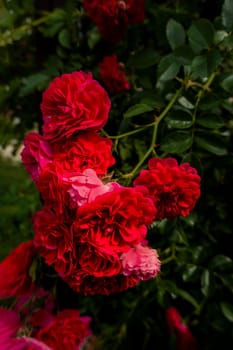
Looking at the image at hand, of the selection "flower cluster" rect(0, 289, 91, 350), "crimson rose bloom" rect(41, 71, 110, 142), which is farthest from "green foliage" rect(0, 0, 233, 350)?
"flower cluster" rect(0, 289, 91, 350)

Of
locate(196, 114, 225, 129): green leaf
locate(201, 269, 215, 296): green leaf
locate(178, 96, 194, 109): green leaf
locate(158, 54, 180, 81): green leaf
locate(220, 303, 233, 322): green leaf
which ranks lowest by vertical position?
locate(220, 303, 233, 322): green leaf

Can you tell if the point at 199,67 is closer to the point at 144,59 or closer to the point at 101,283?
the point at 144,59

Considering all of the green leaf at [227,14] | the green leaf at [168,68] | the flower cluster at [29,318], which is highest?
the green leaf at [227,14]

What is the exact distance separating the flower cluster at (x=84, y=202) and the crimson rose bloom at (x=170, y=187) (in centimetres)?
3

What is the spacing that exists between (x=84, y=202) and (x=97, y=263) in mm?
109

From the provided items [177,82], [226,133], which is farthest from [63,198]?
[226,133]

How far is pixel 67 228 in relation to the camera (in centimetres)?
110

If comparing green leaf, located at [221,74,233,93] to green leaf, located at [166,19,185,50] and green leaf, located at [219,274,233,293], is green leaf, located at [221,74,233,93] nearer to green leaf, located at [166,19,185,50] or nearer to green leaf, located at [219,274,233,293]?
green leaf, located at [166,19,185,50]

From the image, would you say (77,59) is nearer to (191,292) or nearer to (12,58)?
(12,58)

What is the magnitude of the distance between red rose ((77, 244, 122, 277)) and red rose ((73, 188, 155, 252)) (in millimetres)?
17

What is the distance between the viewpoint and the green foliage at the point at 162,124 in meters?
1.34

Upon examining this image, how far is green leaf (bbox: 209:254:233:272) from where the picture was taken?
1522 millimetres

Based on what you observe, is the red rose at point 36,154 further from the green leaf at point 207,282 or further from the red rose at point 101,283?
the green leaf at point 207,282

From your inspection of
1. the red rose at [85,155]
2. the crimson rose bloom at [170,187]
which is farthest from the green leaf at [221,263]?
the red rose at [85,155]
